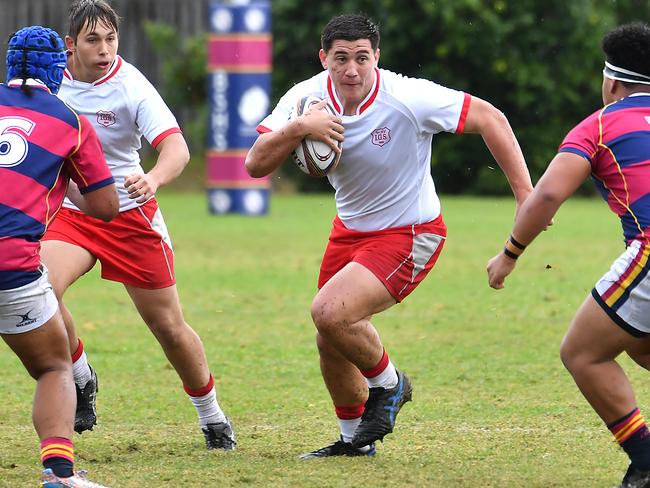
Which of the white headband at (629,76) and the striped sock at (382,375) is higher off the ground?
the white headband at (629,76)

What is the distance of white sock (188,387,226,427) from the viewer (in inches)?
253

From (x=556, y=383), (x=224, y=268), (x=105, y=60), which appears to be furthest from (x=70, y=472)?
(x=224, y=268)

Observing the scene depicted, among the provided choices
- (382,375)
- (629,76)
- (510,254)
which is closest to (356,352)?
(382,375)

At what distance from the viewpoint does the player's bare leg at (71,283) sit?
6207mm

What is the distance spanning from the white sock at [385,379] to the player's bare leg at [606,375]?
1.10 metres

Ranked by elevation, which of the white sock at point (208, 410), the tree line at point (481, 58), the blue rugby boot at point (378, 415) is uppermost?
the blue rugby boot at point (378, 415)

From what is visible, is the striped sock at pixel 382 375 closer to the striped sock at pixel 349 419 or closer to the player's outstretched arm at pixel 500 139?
the striped sock at pixel 349 419

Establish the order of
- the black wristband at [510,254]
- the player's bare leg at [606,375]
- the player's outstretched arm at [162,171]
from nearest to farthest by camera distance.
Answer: the player's bare leg at [606,375], the black wristband at [510,254], the player's outstretched arm at [162,171]

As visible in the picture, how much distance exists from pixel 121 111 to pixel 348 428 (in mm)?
2008

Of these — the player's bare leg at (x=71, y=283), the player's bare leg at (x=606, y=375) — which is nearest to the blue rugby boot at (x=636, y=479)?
the player's bare leg at (x=606, y=375)

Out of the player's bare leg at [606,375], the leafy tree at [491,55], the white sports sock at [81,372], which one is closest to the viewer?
the player's bare leg at [606,375]

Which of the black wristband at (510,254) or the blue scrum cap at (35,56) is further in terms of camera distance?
the black wristband at (510,254)

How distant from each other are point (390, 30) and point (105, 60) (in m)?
22.2

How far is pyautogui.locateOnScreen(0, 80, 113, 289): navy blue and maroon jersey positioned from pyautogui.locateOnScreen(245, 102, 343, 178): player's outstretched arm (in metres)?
0.98
